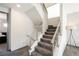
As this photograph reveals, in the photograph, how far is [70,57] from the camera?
153 centimetres

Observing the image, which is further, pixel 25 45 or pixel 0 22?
pixel 25 45

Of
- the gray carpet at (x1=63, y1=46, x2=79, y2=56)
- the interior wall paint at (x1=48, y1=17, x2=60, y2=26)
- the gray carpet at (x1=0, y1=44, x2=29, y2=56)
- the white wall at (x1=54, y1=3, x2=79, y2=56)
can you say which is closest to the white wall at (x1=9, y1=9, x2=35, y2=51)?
the gray carpet at (x1=0, y1=44, x2=29, y2=56)

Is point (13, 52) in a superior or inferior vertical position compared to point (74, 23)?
inferior

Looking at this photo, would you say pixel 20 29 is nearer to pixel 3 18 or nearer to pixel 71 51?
pixel 3 18

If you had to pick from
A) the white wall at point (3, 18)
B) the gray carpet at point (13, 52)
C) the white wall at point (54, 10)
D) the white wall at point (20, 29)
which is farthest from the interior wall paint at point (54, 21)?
the white wall at point (3, 18)

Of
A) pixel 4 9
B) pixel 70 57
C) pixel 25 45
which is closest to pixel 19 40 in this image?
pixel 25 45

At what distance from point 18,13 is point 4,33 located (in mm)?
435

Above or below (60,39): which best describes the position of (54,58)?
below

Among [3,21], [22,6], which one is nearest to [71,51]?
[22,6]

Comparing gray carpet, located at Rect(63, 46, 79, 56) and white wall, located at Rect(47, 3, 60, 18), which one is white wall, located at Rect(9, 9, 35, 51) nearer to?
white wall, located at Rect(47, 3, 60, 18)

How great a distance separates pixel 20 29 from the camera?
155 centimetres

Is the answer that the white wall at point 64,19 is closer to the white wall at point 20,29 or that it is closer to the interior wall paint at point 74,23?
the interior wall paint at point 74,23

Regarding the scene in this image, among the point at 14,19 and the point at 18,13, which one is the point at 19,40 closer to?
the point at 14,19

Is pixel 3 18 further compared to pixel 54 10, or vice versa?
pixel 54 10
